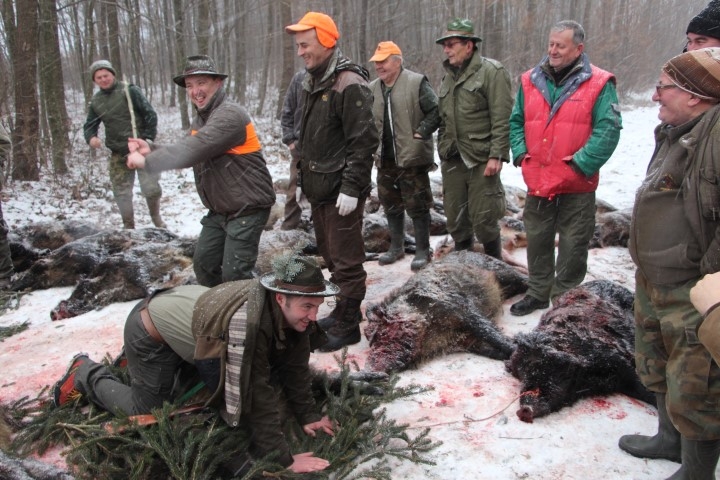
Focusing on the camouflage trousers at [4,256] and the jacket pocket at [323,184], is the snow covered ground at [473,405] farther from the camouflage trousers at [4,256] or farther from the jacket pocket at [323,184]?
the jacket pocket at [323,184]

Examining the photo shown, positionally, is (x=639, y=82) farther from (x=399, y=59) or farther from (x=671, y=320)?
(x=671, y=320)

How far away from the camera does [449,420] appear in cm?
327

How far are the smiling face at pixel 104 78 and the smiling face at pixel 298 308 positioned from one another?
18.7 feet

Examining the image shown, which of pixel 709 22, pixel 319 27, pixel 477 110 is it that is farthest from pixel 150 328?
pixel 709 22

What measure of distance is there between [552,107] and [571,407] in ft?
7.49

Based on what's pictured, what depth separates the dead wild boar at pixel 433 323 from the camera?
3854 millimetres

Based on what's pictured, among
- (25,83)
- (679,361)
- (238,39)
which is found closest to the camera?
(679,361)

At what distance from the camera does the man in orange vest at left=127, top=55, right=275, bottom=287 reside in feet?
12.3

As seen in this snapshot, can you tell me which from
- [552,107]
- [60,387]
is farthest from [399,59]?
[60,387]

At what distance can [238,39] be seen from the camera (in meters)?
23.5

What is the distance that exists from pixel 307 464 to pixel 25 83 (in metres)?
10.4

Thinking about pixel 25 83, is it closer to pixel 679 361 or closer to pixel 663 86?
pixel 663 86

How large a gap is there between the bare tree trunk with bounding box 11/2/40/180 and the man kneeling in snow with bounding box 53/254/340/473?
8922mm

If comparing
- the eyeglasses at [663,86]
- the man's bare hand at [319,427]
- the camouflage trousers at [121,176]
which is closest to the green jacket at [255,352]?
the man's bare hand at [319,427]
